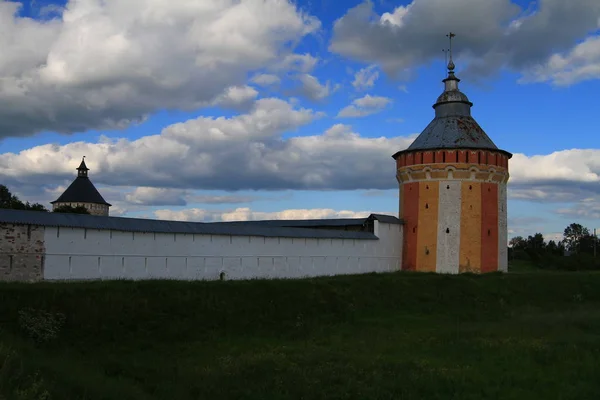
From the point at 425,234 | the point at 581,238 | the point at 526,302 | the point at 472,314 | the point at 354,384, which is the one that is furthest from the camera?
the point at 581,238

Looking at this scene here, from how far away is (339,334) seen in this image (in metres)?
14.0

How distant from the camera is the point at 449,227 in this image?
92.1 feet

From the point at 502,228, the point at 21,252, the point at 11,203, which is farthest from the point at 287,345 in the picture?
the point at 11,203

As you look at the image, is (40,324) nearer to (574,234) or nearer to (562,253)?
(562,253)

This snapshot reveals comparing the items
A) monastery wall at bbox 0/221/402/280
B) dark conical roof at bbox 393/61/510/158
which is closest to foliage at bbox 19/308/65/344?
monastery wall at bbox 0/221/402/280

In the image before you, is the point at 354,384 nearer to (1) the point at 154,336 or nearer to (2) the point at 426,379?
(2) the point at 426,379

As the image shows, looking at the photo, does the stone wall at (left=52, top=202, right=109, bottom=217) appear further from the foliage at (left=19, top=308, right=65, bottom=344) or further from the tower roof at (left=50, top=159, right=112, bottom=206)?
the foliage at (left=19, top=308, right=65, bottom=344)

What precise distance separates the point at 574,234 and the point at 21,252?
81703 mm

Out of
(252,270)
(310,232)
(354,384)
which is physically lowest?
(354,384)

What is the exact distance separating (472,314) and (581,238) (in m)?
70.5

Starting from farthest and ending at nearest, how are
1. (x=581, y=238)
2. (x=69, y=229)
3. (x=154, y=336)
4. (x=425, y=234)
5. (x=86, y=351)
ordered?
(x=581, y=238), (x=425, y=234), (x=69, y=229), (x=154, y=336), (x=86, y=351)

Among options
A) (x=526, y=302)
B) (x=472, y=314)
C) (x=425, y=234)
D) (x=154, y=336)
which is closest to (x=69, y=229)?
(x=154, y=336)

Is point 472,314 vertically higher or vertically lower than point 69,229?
lower

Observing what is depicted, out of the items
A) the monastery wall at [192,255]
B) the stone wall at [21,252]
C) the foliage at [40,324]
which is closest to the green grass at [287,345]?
the foliage at [40,324]
